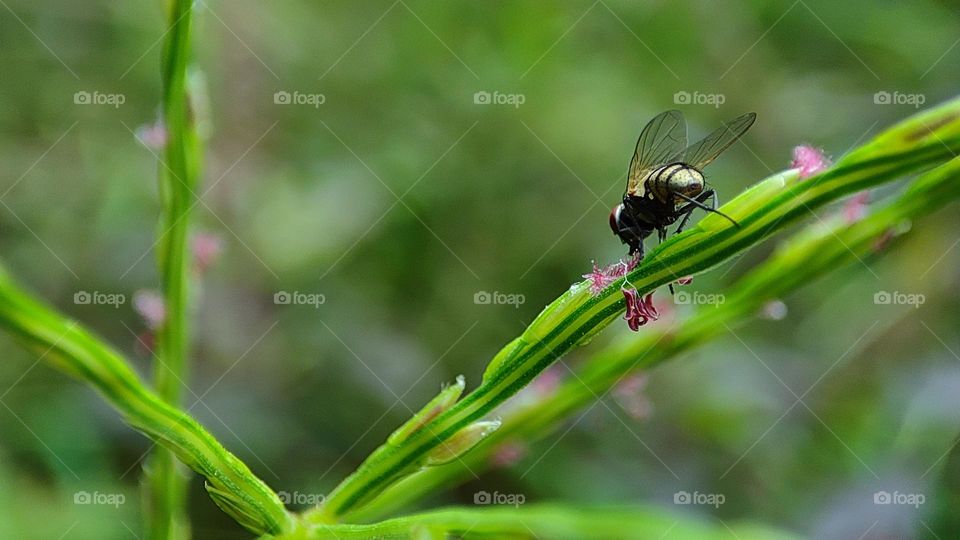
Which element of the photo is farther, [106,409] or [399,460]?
[106,409]

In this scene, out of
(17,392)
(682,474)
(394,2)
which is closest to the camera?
(682,474)

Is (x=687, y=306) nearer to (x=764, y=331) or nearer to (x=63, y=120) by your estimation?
(x=764, y=331)

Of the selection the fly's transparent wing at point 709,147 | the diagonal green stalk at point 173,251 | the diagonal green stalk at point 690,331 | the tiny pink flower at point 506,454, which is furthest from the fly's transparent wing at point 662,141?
the diagonal green stalk at point 173,251

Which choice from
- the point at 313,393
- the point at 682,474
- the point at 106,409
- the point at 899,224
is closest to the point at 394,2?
the point at 313,393

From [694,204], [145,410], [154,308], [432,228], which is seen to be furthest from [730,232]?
[432,228]

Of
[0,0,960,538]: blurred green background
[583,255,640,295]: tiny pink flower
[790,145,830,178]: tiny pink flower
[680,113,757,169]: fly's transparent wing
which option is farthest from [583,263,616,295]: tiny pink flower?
[0,0,960,538]: blurred green background

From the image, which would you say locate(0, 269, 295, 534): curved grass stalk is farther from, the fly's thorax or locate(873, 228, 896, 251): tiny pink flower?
locate(873, 228, 896, 251): tiny pink flower

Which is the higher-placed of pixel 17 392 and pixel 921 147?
pixel 17 392
